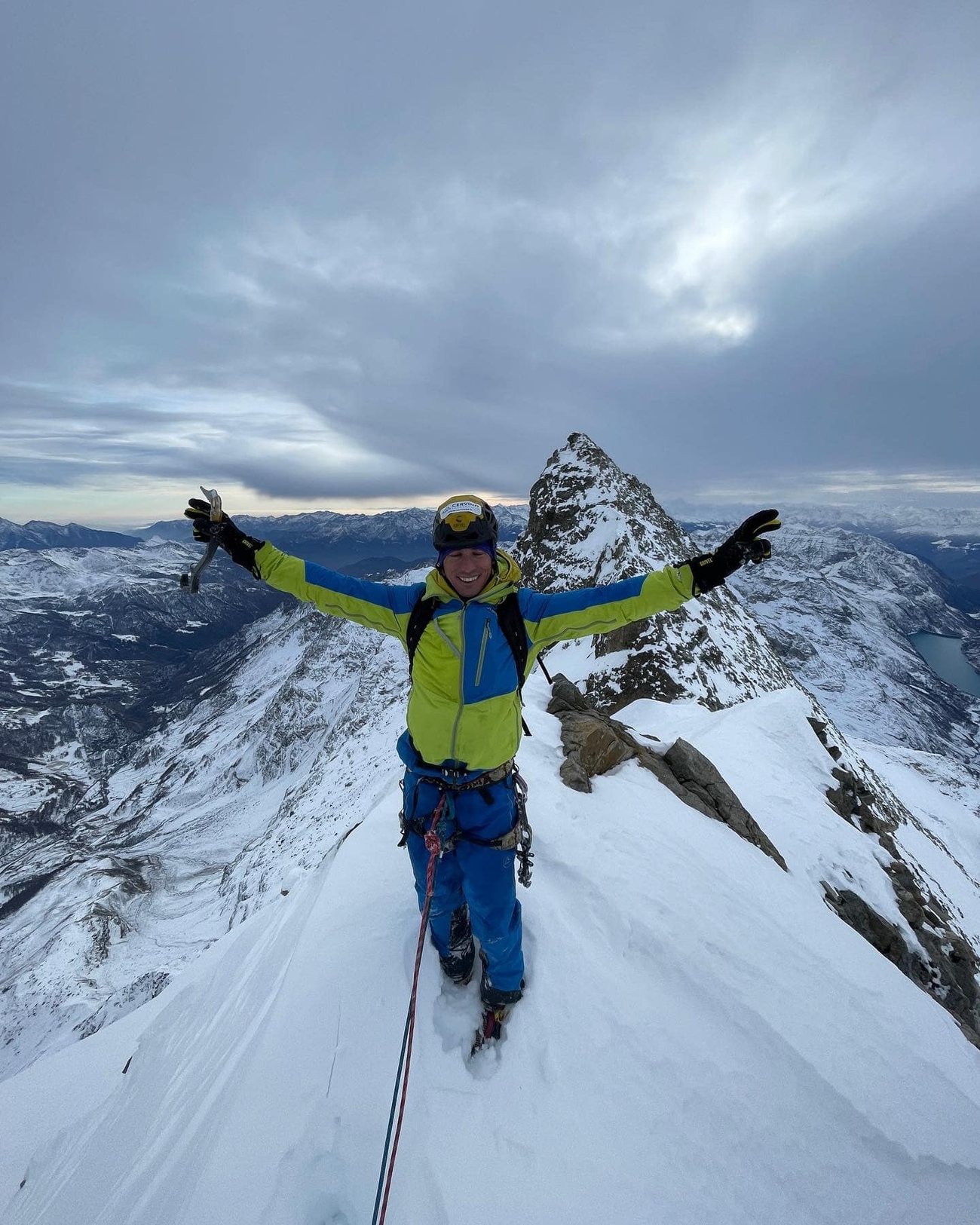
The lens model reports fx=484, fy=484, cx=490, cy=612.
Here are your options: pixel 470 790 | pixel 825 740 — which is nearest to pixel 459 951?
pixel 470 790

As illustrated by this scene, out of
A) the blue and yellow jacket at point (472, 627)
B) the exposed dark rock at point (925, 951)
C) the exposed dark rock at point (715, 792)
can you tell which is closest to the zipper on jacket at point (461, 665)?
the blue and yellow jacket at point (472, 627)

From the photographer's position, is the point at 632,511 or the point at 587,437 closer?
the point at 632,511

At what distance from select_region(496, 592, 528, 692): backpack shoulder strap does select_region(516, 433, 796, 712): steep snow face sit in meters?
15.1

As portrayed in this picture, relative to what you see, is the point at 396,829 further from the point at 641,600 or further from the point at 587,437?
the point at 587,437

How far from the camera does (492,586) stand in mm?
4312

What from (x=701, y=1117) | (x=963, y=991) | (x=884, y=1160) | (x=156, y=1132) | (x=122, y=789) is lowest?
(x=122, y=789)

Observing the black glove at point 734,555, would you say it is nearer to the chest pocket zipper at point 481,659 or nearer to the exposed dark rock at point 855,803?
the chest pocket zipper at point 481,659

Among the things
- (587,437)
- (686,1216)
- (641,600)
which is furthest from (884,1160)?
(587,437)

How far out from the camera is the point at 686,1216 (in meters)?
3.29

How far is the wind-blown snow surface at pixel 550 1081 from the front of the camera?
3426mm

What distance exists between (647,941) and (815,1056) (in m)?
1.60

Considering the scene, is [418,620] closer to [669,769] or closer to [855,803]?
[669,769]

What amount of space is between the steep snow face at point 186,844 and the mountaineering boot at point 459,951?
2874mm

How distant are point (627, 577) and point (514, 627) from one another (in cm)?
1127
